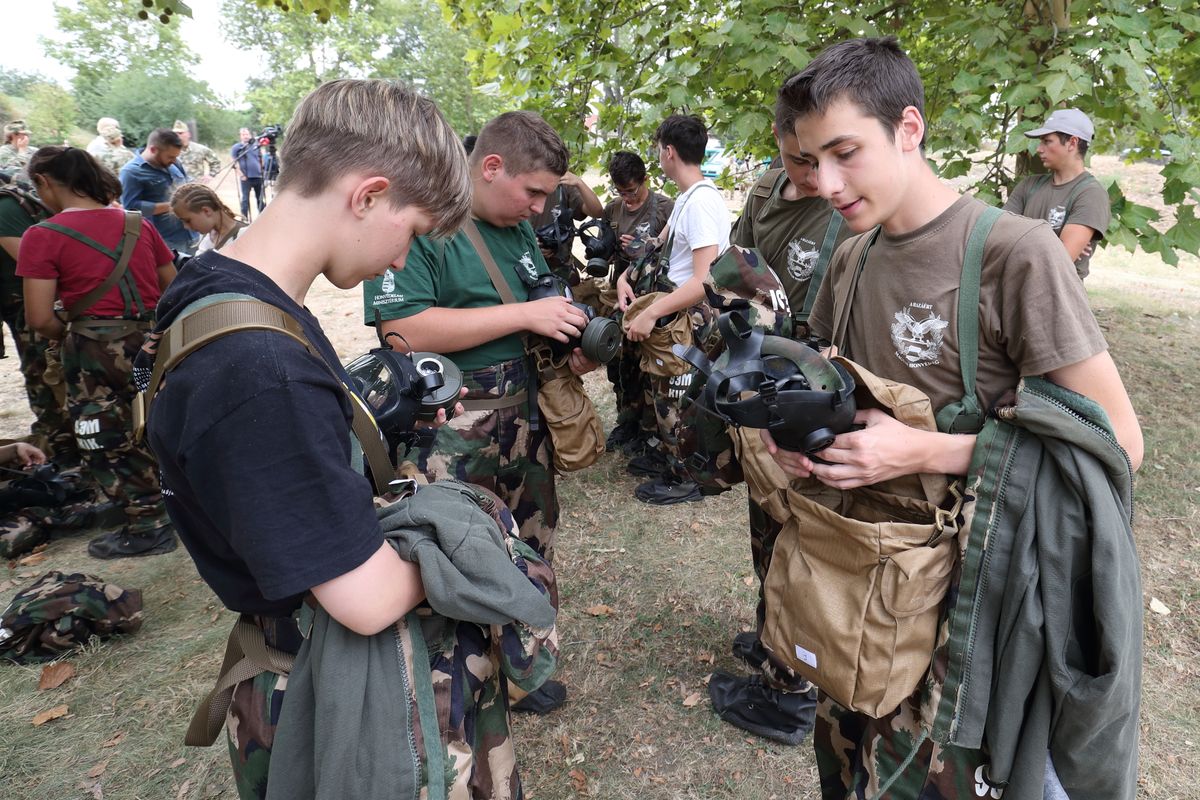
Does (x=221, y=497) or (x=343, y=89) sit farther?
(x=343, y=89)

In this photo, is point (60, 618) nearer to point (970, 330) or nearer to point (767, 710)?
point (767, 710)

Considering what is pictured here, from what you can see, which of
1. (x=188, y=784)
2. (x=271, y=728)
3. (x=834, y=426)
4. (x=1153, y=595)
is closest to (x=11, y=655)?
(x=188, y=784)

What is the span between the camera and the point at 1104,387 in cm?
136

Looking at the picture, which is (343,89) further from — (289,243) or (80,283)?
(80,283)

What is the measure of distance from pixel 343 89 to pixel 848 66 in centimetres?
108

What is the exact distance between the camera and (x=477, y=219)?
2.60m

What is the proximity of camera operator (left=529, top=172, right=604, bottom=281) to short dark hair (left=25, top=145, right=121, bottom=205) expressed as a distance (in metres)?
2.55

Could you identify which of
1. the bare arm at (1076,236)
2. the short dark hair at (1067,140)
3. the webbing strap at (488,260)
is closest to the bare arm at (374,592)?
the webbing strap at (488,260)

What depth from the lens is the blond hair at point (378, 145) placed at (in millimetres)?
1198

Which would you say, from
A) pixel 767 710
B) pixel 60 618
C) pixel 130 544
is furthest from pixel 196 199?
pixel 767 710

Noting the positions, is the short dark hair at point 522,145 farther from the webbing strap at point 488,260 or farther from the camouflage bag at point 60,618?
the camouflage bag at point 60,618

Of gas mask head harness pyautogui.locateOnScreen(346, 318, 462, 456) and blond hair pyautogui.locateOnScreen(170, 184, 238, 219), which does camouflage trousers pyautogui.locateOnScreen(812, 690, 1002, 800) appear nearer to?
gas mask head harness pyautogui.locateOnScreen(346, 318, 462, 456)

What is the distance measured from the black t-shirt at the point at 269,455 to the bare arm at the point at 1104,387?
1348mm

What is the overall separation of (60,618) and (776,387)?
3.82 metres
